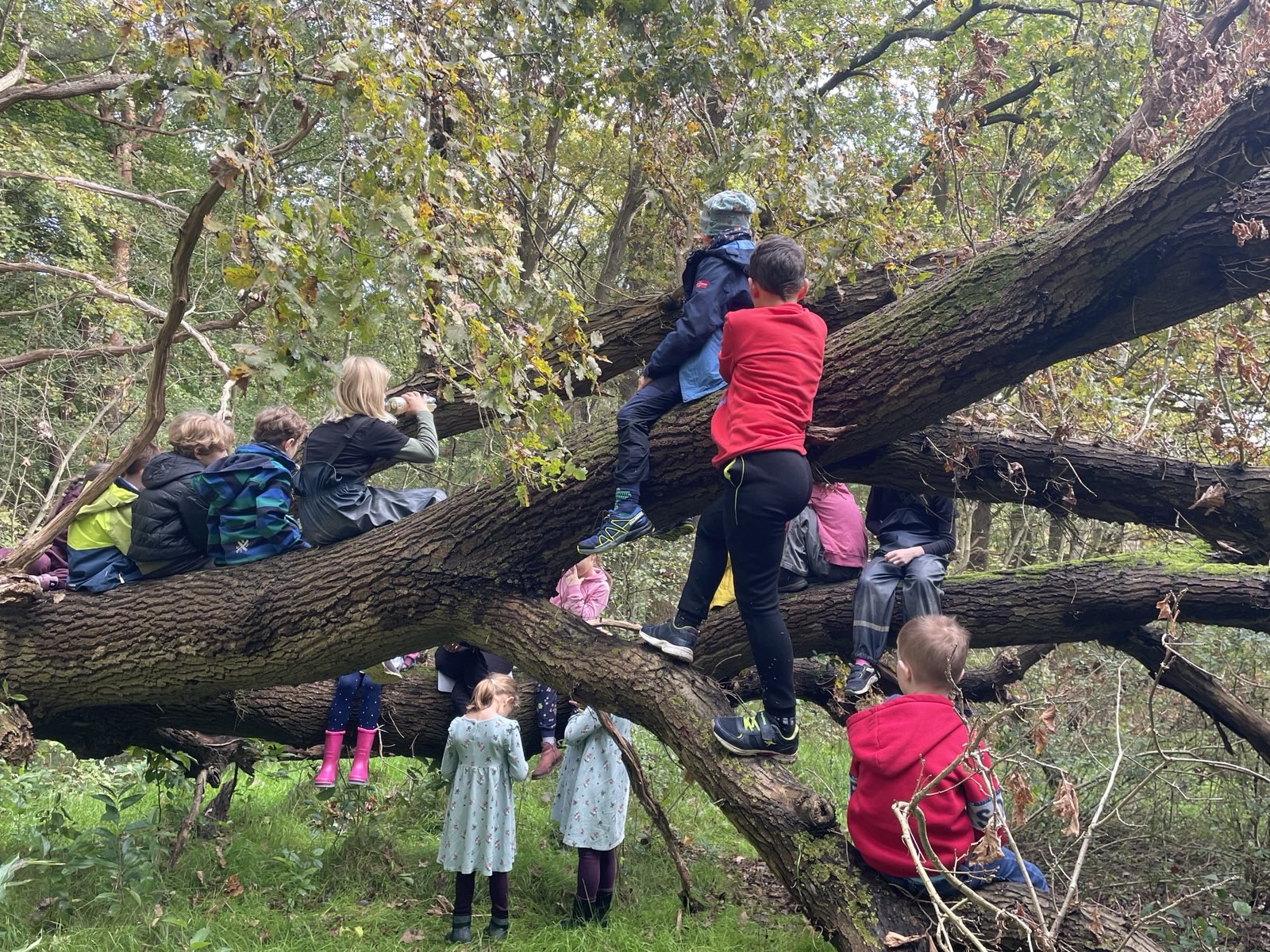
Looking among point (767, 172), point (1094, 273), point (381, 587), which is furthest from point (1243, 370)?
point (381, 587)

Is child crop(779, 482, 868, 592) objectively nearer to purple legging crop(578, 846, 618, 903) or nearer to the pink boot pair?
purple legging crop(578, 846, 618, 903)

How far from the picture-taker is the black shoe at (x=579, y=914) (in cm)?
463

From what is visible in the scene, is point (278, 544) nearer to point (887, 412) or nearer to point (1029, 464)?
point (887, 412)

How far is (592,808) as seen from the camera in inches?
184

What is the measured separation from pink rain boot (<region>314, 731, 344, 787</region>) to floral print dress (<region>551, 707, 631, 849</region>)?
1.22 metres

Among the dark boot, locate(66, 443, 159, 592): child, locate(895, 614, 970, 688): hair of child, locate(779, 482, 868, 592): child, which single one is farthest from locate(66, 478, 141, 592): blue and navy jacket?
locate(895, 614, 970, 688): hair of child

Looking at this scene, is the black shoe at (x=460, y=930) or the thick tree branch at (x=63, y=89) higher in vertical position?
the thick tree branch at (x=63, y=89)

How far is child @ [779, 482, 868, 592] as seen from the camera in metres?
4.67

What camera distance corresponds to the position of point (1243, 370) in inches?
159

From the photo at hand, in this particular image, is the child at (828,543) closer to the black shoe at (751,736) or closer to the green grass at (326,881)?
the green grass at (326,881)

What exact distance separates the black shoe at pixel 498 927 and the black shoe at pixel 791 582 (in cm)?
215

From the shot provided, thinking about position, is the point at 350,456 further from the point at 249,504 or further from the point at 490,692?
the point at 490,692

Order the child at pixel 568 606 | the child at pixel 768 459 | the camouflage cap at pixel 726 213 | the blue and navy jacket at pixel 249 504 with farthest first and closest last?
the child at pixel 568 606 < the blue and navy jacket at pixel 249 504 < the camouflage cap at pixel 726 213 < the child at pixel 768 459

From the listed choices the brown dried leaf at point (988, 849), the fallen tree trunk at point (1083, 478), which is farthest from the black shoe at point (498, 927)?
the brown dried leaf at point (988, 849)
